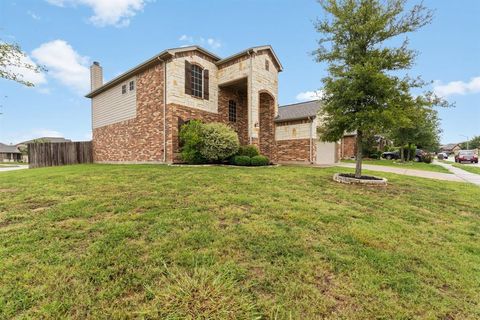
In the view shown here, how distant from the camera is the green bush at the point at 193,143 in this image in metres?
11.0

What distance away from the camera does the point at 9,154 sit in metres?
49.8

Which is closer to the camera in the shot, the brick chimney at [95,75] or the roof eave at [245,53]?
the roof eave at [245,53]

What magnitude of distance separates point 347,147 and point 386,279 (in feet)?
85.1

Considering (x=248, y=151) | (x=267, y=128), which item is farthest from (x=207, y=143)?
(x=267, y=128)

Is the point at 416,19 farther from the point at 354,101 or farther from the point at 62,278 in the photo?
the point at 62,278

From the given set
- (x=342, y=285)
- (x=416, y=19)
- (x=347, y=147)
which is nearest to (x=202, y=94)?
(x=416, y=19)

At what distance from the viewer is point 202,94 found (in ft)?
43.4

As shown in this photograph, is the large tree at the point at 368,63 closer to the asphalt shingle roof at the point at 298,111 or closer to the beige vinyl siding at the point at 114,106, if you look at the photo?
the asphalt shingle roof at the point at 298,111

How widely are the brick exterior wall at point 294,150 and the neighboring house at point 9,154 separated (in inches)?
2431

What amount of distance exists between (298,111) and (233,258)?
16.0 metres

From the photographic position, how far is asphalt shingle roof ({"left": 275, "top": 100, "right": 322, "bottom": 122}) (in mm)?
15467

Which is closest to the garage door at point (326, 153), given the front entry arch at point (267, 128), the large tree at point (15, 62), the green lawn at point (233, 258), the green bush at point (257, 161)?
the front entry arch at point (267, 128)

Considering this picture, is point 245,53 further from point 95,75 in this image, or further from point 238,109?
point 95,75

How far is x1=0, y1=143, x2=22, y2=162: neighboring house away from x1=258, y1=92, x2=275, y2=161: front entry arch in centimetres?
6050
